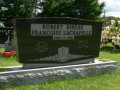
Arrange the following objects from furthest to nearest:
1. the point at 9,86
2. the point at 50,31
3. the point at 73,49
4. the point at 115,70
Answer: the point at 115,70
the point at 73,49
the point at 50,31
the point at 9,86

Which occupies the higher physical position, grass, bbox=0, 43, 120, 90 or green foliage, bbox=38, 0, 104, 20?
green foliage, bbox=38, 0, 104, 20

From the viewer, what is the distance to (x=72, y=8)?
32719 millimetres

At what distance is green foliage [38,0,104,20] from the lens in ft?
99.8

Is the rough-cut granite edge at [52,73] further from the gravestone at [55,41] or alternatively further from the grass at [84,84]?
the gravestone at [55,41]

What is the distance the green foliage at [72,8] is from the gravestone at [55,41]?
77.3ft

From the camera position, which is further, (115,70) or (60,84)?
(115,70)

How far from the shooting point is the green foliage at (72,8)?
30406 mm

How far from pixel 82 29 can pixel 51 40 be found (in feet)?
3.85

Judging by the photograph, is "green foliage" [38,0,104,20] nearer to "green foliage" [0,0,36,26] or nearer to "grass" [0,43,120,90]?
"green foliage" [0,0,36,26]

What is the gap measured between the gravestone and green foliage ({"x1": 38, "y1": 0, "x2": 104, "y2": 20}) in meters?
23.6

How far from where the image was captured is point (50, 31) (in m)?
6.36

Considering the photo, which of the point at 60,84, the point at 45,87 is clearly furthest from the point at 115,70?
the point at 45,87

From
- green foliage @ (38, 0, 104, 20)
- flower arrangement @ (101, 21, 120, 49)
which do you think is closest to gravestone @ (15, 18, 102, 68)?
flower arrangement @ (101, 21, 120, 49)

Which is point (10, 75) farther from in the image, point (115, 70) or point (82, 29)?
point (115, 70)
